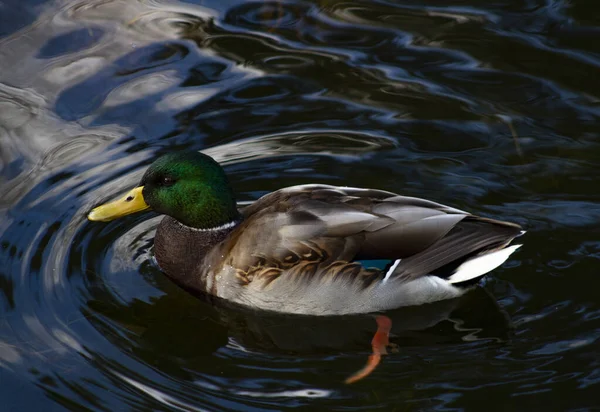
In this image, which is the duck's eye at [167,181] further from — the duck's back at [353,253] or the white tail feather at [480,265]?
the white tail feather at [480,265]

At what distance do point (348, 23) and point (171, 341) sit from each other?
4525mm

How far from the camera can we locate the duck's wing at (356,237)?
657 cm

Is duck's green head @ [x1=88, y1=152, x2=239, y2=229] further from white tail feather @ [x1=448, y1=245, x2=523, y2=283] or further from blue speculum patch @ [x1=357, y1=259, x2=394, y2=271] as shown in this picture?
white tail feather @ [x1=448, y1=245, x2=523, y2=283]

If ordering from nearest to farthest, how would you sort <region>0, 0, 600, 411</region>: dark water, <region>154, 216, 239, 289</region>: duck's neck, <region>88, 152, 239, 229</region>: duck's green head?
1. <region>0, 0, 600, 411</region>: dark water
2. <region>88, 152, 239, 229</region>: duck's green head
3. <region>154, 216, 239, 289</region>: duck's neck

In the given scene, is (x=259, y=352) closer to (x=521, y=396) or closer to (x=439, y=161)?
(x=521, y=396)

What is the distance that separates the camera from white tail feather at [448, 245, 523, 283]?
657 cm

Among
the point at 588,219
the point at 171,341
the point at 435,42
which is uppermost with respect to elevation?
the point at 435,42

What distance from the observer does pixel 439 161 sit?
8.04 m

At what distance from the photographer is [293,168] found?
8.06m

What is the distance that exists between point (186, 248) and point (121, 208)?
0.50 m

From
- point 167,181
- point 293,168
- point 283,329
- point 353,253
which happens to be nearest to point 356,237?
point 353,253

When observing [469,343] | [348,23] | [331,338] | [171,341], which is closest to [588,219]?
[469,343]

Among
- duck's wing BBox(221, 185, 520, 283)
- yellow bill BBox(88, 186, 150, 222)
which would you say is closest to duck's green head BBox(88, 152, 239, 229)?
yellow bill BBox(88, 186, 150, 222)

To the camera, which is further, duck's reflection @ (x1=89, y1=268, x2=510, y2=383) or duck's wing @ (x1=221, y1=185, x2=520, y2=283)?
duck's wing @ (x1=221, y1=185, x2=520, y2=283)
